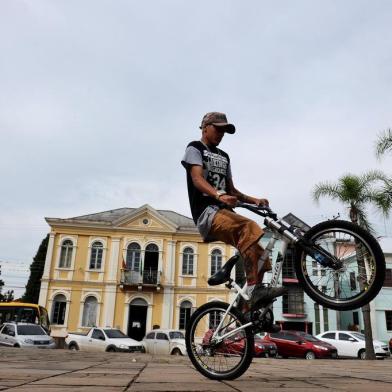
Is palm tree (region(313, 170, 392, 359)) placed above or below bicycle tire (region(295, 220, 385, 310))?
above

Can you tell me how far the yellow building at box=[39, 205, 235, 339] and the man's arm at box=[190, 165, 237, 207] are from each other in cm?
2938

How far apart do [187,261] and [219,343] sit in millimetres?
30350

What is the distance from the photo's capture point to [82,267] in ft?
107

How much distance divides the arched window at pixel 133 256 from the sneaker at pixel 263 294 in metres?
30.1

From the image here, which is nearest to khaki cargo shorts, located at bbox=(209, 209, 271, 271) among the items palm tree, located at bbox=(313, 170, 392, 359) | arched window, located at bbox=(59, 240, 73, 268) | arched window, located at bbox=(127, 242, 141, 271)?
palm tree, located at bbox=(313, 170, 392, 359)

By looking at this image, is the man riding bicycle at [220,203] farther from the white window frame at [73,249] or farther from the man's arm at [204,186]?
the white window frame at [73,249]

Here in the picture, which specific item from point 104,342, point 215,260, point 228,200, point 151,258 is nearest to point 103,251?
point 151,258

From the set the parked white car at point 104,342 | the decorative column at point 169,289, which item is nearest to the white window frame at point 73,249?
the decorative column at point 169,289

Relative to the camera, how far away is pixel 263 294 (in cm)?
353

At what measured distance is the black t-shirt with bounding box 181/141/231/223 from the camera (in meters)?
4.02

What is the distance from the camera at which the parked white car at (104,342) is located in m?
19.7

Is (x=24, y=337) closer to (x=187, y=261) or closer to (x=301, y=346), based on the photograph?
(x=301, y=346)

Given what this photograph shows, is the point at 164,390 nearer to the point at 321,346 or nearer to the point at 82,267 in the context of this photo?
the point at 321,346

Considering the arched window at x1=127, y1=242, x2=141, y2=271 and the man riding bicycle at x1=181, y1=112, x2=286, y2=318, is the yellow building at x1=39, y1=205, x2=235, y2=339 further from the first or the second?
the man riding bicycle at x1=181, y1=112, x2=286, y2=318
